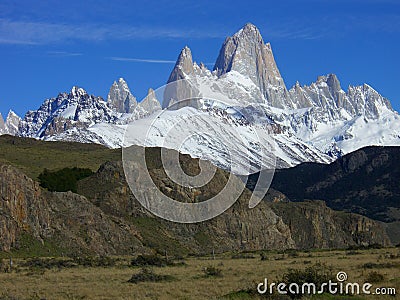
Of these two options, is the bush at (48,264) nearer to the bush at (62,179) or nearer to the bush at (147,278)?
the bush at (147,278)

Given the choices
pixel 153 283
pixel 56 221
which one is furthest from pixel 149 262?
pixel 56 221

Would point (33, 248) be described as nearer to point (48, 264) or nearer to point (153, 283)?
point (48, 264)

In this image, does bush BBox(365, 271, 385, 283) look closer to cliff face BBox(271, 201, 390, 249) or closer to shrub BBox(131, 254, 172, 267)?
shrub BBox(131, 254, 172, 267)

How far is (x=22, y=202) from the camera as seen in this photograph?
73.7 meters

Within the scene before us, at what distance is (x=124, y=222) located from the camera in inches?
3460

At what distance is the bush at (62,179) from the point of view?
344 feet

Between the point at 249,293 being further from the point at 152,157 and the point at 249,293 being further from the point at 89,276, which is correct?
the point at 152,157

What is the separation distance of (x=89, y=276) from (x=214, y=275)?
7.57 meters

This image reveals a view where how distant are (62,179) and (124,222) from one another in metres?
24.6

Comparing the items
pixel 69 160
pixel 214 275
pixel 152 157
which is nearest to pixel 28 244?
pixel 214 275

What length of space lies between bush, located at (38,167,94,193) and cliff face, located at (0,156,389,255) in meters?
2.36

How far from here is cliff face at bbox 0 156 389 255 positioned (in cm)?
7331

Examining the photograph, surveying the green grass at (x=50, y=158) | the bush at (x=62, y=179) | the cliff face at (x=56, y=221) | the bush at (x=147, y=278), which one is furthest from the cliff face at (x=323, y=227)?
the bush at (x=147, y=278)

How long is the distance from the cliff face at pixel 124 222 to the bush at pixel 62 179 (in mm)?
2359
